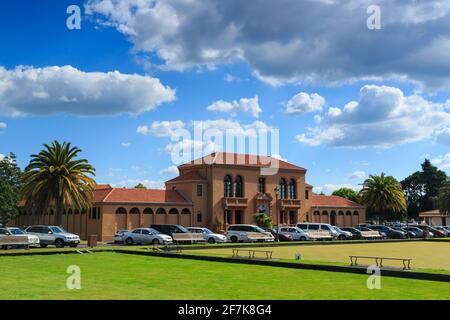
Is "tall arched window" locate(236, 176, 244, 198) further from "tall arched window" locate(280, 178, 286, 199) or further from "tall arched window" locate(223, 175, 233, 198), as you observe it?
"tall arched window" locate(280, 178, 286, 199)

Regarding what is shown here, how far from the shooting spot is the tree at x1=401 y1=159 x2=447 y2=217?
391 ft

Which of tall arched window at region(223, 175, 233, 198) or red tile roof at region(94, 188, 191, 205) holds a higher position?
tall arched window at region(223, 175, 233, 198)

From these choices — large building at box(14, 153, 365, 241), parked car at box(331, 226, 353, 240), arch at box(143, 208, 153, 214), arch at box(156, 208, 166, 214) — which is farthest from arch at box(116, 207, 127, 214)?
parked car at box(331, 226, 353, 240)

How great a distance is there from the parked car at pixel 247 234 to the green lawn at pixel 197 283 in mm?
22961

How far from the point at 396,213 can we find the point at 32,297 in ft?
273

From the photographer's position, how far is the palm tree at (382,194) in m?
83.1

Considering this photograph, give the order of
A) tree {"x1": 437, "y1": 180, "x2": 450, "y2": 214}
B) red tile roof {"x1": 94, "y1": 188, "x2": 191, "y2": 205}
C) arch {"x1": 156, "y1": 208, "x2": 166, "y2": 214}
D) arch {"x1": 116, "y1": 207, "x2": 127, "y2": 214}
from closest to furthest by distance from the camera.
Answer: arch {"x1": 116, "y1": 207, "x2": 127, "y2": 214}, red tile roof {"x1": 94, "y1": 188, "x2": 191, "y2": 205}, arch {"x1": 156, "y1": 208, "x2": 166, "y2": 214}, tree {"x1": 437, "y1": 180, "x2": 450, "y2": 214}

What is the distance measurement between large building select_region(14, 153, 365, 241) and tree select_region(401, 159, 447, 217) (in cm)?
4708

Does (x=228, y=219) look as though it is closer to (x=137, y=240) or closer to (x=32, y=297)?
(x=137, y=240)

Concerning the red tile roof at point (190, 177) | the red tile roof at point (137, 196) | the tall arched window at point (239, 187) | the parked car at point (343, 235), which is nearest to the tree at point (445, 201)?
the parked car at point (343, 235)
